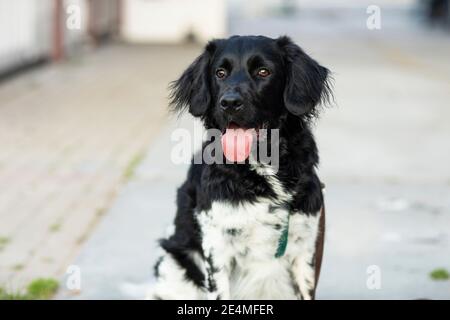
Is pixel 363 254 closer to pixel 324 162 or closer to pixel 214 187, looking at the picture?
pixel 214 187

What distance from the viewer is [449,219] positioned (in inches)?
275

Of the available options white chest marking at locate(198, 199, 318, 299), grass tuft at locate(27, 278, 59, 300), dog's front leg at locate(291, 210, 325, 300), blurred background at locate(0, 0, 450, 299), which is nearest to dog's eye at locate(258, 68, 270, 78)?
white chest marking at locate(198, 199, 318, 299)

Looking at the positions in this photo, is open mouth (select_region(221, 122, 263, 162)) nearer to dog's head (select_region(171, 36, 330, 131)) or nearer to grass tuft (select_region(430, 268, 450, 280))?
dog's head (select_region(171, 36, 330, 131))

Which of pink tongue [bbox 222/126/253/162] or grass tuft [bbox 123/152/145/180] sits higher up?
pink tongue [bbox 222/126/253/162]

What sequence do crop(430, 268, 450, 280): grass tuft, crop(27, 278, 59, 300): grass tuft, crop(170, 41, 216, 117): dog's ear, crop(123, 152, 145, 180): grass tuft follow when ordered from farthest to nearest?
crop(123, 152, 145, 180): grass tuft → crop(430, 268, 450, 280): grass tuft → crop(27, 278, 59, 300): grass tuft → crop(170, 41, 216, 117): dog's ear

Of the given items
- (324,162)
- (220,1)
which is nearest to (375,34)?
(220,1)

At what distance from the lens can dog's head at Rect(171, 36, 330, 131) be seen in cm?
433

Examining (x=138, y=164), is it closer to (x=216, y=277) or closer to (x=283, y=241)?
(x=216, y=277)

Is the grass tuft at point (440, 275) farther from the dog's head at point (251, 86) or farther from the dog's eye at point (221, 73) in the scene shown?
the dog's eye at point (221, 73)

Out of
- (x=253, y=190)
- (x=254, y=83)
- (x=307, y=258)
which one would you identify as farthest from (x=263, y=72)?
(x=307, y=258)

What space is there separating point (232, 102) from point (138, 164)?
4.84 meters

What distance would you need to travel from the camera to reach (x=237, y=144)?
4.36 meters

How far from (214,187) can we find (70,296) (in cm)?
→ 136

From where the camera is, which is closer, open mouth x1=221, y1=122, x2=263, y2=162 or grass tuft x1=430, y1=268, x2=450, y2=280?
open mouth x1=221, y1=122, x2=263, y2=162
